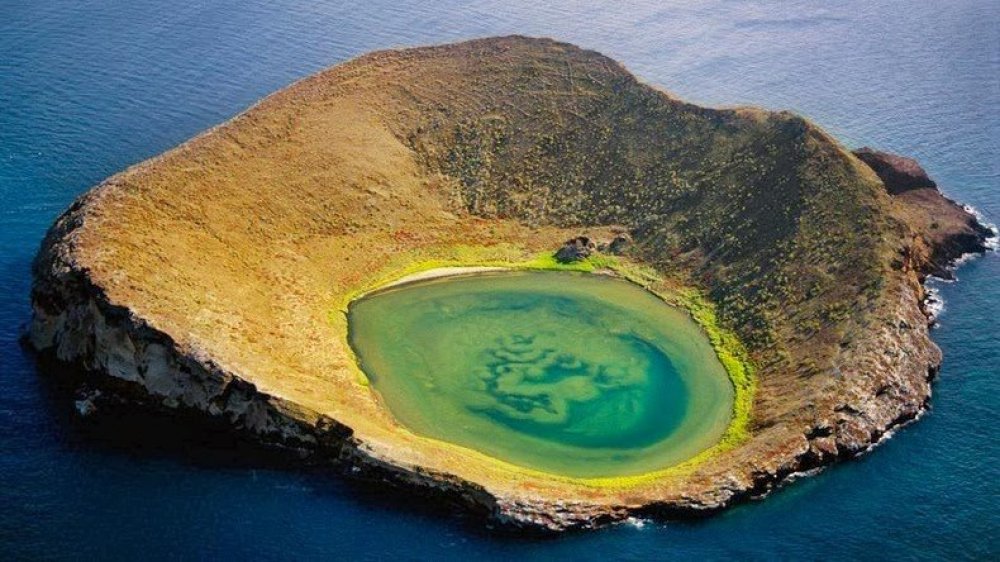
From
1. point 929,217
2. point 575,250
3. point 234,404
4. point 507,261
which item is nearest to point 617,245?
point 575,250

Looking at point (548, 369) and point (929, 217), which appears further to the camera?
point (929, 217)

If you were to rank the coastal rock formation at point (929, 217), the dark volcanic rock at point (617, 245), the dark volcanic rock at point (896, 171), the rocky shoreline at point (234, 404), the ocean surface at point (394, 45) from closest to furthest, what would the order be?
the ocean surface at point (394, 45)
the rocky shoreline at point (234, 404)
the coastal rock formation at point (929, 217)
the dark volcanic rock at point (617, 245)
the dark volcanic rock at point (896, 171)

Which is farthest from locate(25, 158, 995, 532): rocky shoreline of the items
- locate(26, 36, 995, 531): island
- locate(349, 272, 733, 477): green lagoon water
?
locate(349, 272, 733, 477): green lagoon water

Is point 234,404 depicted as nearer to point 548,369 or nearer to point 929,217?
point 548,369

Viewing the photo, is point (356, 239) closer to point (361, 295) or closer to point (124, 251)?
point (361, 295)

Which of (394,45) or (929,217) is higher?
(394,45)

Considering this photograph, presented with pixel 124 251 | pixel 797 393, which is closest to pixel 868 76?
pixel 797 393

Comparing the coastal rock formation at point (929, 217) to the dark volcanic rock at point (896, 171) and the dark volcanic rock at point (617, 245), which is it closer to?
the dark volcanic rock at point (896, 171)

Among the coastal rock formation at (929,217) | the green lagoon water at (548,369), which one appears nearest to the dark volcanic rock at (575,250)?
the green lagoon water at (548,369)
